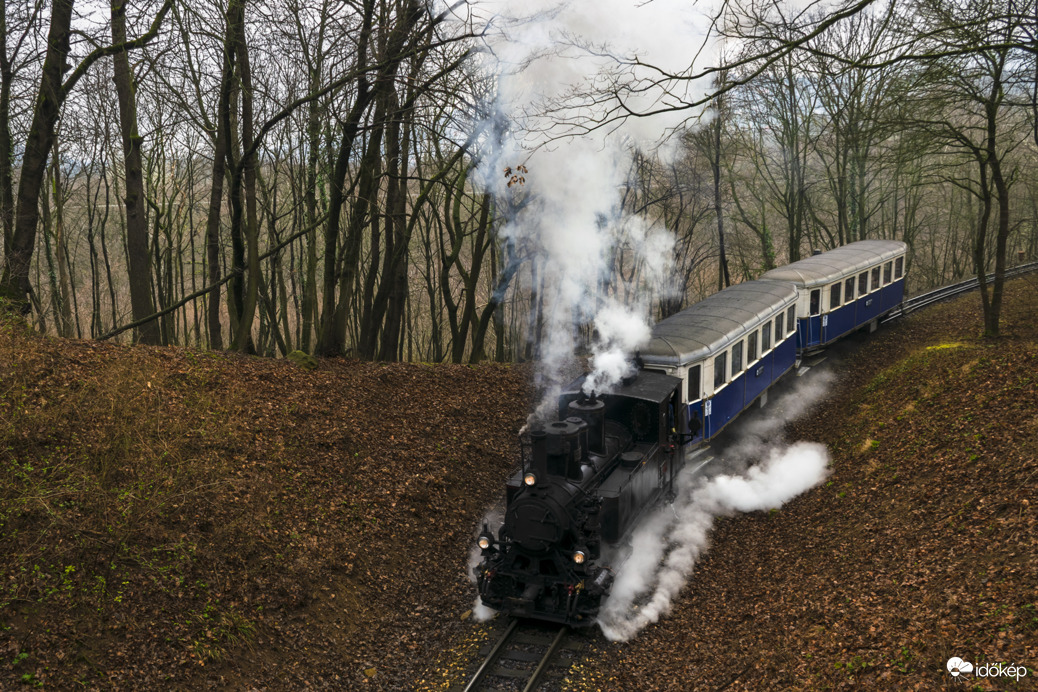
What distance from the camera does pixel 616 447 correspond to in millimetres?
10555

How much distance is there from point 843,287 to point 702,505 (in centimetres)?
1020

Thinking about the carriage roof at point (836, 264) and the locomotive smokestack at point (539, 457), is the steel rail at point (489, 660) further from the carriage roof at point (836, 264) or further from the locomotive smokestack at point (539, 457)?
the carriage roof at point (836, 264)

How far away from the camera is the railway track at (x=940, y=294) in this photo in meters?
24.1

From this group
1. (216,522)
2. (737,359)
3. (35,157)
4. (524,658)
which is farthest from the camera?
(737,359)

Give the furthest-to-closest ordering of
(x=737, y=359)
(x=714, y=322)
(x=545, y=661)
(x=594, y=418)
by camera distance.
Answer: (x=737, y=359) < (x=714, y=322) < (x=594, y=418) < (x=545, y=661)

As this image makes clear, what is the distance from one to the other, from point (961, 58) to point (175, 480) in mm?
17449

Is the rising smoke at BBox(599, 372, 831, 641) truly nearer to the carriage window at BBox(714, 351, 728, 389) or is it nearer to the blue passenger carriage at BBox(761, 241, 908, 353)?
the carriage window at BBox(714, 351, 728, 389)

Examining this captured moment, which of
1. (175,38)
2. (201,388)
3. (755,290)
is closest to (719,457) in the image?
(755,290)

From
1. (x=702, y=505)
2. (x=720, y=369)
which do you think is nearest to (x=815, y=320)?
(x=720, y=369)

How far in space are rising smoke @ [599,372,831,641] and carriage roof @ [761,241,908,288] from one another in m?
3.28

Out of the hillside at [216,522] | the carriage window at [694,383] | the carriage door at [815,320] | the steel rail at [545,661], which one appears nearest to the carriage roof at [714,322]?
the carriage window at [694,383]

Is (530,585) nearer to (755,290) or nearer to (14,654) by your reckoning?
(14,654)

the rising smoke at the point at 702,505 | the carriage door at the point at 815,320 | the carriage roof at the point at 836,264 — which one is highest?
the carriage roof at the point at 836,264

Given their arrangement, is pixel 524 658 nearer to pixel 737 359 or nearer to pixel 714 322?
pixel 714 322
